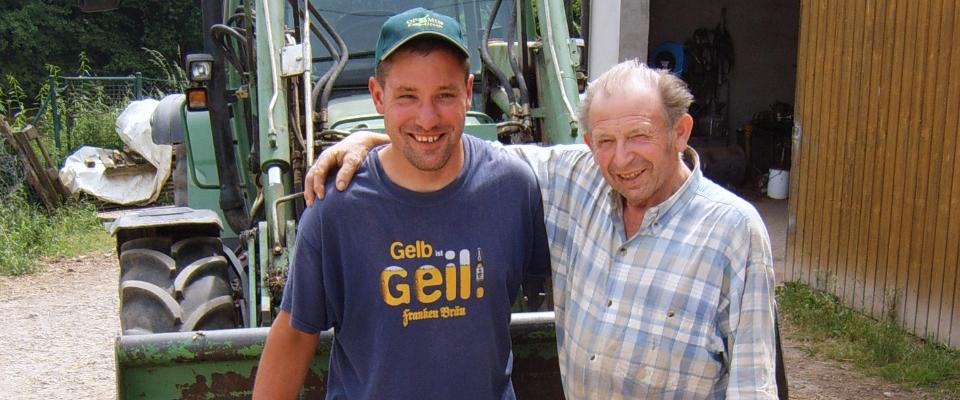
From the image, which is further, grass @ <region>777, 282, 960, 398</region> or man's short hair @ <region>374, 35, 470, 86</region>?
grass @ <region>777, 282, 960, 398</region>

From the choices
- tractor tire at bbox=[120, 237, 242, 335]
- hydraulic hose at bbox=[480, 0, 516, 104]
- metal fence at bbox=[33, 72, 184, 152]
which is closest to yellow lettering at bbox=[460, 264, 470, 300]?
tractor tire at bbox=[120, 237, 242, 335]

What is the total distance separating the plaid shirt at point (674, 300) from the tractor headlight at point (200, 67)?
288 centimetres

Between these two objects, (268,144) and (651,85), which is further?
(268,144)

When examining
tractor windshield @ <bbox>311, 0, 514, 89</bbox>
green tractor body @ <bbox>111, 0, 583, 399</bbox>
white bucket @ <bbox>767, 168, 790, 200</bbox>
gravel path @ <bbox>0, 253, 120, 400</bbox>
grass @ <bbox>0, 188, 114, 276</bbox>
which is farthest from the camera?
white bucket @ <bbox>767, 168, 790, 200</bbox>

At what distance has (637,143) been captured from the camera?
212 centimetres

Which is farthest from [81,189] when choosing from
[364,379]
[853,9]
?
[364,379]

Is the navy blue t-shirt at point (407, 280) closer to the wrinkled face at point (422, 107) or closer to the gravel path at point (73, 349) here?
the wrinkled face at point (422, 107)

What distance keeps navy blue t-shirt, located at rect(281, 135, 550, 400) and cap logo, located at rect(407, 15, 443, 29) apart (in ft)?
1.04

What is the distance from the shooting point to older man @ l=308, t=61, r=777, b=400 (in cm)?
203

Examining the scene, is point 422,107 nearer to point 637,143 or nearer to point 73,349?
point 637,143

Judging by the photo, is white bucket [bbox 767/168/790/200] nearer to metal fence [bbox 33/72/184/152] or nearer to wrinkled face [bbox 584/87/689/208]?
metal fence [bbox 33/72/184/152]

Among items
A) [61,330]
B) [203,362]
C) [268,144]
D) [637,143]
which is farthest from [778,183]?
[637,143]

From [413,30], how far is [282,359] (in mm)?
788

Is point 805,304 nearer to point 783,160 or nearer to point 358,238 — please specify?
point 358,238
